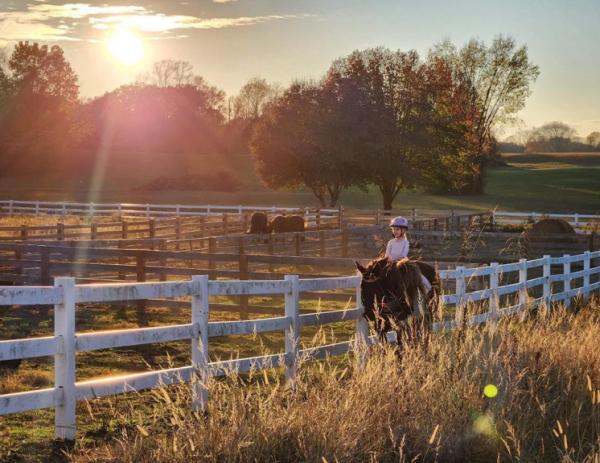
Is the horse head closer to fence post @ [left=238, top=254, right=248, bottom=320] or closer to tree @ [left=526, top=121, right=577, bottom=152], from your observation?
fence post @ [left=238, top=254, right=248, bottom=320]

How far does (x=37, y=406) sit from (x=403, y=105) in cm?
4864

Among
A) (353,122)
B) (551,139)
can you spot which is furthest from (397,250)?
(551,139)

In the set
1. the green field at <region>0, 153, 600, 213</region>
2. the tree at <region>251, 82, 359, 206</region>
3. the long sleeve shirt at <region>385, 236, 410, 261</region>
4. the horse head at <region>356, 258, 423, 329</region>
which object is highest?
the tree at <region>251, 82, 359, 206</region>

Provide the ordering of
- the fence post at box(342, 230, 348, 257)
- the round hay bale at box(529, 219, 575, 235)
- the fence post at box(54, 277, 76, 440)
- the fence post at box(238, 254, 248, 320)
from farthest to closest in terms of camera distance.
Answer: the round hay bale at box(529, 219, 575, 235) → the fence post at box(342, 230, 348, 257) → the fence post at box(238, 254, 248, 320) → the fence post at box(54, 277, 76, 440)

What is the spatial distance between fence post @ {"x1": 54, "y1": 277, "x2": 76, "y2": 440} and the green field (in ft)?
205

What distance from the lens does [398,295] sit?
9586 mm

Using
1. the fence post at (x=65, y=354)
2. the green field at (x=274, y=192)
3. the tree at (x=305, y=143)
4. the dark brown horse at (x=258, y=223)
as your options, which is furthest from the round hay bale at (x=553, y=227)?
the green field at (x=274, y=192)

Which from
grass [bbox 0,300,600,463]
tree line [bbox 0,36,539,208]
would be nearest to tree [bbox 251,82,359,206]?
tree line [bbox 0,36,539,208]

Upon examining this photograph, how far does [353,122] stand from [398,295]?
44.3 metres

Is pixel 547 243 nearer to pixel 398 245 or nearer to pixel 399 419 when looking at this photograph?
pixel 398 245

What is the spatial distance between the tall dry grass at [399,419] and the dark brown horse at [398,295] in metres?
0.60

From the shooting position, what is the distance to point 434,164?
53469 millimetres

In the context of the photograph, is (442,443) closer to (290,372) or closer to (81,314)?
(290,372)

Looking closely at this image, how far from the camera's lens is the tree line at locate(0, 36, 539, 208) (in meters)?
52.9
